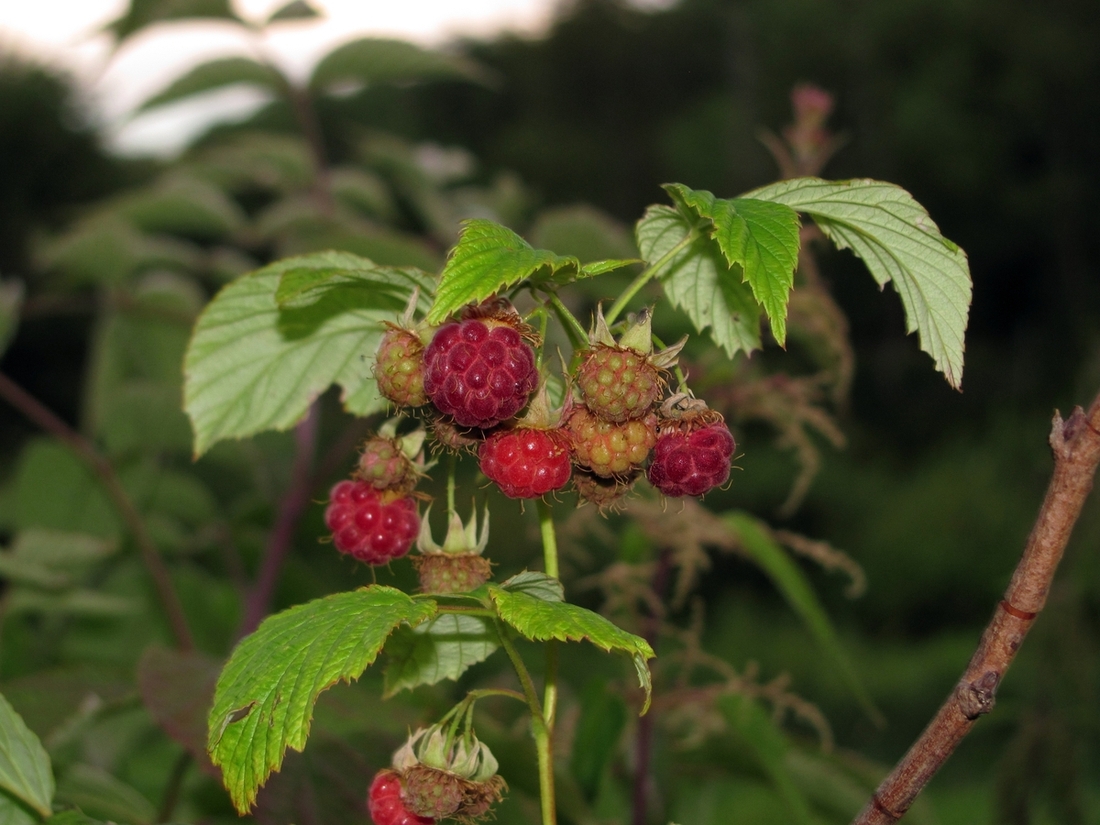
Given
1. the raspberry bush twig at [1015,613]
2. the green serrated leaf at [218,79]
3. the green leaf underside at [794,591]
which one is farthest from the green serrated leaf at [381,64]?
the raspberry bush twig at [1015,613]

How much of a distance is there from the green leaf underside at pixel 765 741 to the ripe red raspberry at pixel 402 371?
1.18 feet

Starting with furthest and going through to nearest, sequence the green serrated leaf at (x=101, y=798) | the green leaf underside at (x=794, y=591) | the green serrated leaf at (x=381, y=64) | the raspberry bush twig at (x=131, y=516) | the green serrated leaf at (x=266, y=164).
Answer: the green serrated leaf at (x=266, y=164) < the green serrated leaf at (x=381, y=64) < the raspberry bush twig at (x=131, y=516) < the green leaf underside at (x=794, y=591) < the green serrated leaf at (x=101, y=798)

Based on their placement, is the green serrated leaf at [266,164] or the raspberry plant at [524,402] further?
the green serrated leaf at [266,164]

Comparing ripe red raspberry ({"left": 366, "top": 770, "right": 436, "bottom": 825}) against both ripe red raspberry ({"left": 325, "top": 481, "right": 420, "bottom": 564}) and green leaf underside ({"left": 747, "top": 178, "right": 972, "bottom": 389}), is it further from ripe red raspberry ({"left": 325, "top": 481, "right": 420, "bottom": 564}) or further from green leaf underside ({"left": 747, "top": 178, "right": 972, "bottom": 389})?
green leaf underside ({"left": 747, "top": 178, "right": 972, "bottom": 389})

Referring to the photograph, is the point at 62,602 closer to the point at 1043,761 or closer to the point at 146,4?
the point at 146,4

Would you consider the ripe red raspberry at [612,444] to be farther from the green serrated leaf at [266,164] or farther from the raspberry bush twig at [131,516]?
the green serrated leaf at [266,164]

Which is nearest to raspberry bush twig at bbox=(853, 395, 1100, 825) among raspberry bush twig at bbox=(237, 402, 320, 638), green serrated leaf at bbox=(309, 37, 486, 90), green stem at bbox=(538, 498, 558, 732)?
green stem at bbox=(538, 498, 558, 732)

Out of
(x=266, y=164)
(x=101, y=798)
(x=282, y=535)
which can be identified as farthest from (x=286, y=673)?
(x=266, y=164)

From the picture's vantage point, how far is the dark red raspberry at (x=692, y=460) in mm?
314

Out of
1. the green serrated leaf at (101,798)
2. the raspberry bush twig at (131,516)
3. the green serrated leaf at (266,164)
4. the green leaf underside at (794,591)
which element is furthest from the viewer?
the green serrated leaf at (266,164)

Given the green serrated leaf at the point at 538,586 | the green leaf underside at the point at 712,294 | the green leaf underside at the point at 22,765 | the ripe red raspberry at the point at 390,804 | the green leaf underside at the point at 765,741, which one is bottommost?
the green leaf underside at the point at 765,741

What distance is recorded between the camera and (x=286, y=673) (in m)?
0.30

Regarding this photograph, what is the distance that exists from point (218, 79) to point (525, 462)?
2.64 ft

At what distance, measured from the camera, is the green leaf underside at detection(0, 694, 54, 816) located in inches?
14.6
